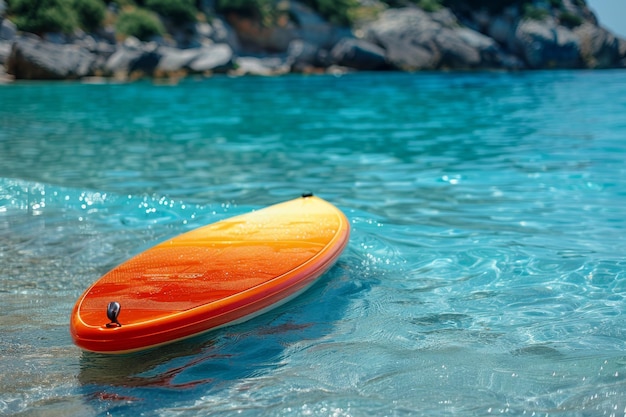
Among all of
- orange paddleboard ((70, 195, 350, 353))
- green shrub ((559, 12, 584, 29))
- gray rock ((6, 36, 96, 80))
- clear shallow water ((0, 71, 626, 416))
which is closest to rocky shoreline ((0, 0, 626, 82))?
gray rock ((6, 36, 96, 80))

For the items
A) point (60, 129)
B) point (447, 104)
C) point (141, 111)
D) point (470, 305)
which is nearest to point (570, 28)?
point (447, 104)

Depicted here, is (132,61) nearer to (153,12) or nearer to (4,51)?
(4,51)

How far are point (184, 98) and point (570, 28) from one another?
128ft

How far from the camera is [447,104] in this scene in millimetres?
17781

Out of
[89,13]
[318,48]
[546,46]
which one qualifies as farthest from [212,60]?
[546,46]

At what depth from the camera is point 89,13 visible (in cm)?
3084

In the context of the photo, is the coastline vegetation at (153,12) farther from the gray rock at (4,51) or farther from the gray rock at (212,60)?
the gray rock at (212,60)

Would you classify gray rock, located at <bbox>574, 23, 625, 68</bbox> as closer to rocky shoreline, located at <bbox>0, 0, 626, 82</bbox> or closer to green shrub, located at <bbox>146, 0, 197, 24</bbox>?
rocky shoreline, located at <bbox>0, 0, 626, 82</bbox>

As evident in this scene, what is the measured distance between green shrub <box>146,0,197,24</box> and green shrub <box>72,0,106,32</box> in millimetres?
4297

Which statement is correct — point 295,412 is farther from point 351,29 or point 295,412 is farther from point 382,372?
point 351,29

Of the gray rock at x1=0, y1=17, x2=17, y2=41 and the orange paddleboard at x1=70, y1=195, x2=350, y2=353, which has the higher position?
the orange paddleboard at x1=70, y1=195, x2=350, y2=353

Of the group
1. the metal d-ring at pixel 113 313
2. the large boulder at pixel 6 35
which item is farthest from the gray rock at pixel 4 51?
the metal d-ring at pixel 113 313

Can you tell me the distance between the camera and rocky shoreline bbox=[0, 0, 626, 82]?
26594 millimetres

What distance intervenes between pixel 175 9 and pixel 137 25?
3872 mm
